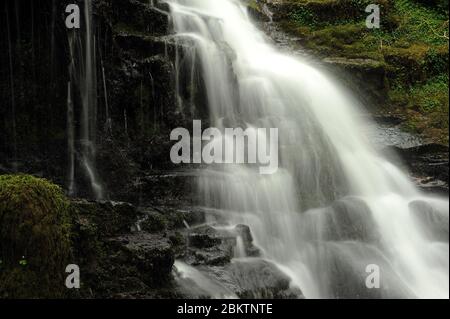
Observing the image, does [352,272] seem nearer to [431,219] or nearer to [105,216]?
[431,219]

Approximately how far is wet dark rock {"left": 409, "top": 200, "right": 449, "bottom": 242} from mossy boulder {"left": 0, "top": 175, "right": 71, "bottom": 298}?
610 cm

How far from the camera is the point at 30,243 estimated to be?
565cm

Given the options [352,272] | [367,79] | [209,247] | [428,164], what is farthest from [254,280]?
[367,79]

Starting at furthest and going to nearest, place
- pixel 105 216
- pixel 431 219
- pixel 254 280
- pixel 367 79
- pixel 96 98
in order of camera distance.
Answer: pixel 367 79 < pixel 96 98 < pixel 431 219 < pixel 105 216 < pixel 254 280

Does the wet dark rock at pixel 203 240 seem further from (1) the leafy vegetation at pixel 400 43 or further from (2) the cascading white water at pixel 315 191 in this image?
(1) the leafy vegetation at pixel 400 43

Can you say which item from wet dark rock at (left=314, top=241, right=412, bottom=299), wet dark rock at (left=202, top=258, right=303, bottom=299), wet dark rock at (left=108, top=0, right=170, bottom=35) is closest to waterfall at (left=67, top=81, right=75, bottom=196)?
wet dark rock at (left=108, top=0, right=170, bottom=35)

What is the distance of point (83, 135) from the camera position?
9336mm

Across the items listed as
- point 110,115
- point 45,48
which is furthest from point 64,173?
point 45,48

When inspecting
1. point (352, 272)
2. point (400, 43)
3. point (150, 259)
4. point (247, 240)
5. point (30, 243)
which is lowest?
point (352, 272)

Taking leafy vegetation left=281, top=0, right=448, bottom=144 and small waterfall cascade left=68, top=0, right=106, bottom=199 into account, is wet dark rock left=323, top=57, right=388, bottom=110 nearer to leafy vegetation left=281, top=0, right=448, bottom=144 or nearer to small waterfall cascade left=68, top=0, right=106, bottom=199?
leafy vegetation left=281, top=0, right=448, bottom=144

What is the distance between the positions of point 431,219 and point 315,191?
2049 millimetres

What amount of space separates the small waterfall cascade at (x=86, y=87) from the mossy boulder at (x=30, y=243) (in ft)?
10.6
